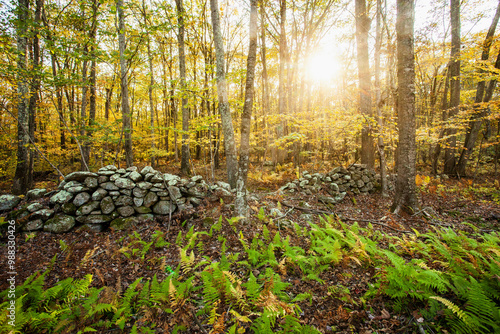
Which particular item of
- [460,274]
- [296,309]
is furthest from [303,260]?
[460,274]

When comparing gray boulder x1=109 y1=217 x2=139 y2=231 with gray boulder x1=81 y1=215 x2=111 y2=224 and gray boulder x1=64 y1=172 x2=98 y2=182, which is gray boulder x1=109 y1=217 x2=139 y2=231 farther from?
gray boulder x1=64 y1=172 x2=98 y2=182

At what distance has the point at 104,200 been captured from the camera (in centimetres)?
498

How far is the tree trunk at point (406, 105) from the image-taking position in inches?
207

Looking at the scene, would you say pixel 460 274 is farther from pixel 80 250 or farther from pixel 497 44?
pixel 497 44

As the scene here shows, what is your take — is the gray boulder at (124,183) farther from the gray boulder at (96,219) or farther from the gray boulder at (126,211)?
the gray boulder at (96,219)

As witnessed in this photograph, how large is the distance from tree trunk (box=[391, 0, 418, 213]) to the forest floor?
0.72m

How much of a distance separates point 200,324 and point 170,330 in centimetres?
36

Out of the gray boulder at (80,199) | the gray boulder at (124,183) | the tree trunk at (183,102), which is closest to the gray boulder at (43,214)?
the gray boulder at (80,199)

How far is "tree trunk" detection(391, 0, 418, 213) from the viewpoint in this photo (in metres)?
5.26

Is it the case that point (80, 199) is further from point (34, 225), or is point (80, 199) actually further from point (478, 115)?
point (478, 115)

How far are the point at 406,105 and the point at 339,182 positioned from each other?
375cm

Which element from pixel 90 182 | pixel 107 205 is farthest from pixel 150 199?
pixel 90 182

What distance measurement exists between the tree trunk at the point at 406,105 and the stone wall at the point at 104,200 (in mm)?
5740

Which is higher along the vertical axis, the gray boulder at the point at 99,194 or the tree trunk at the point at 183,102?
the tree trunk at the point at 183,102
